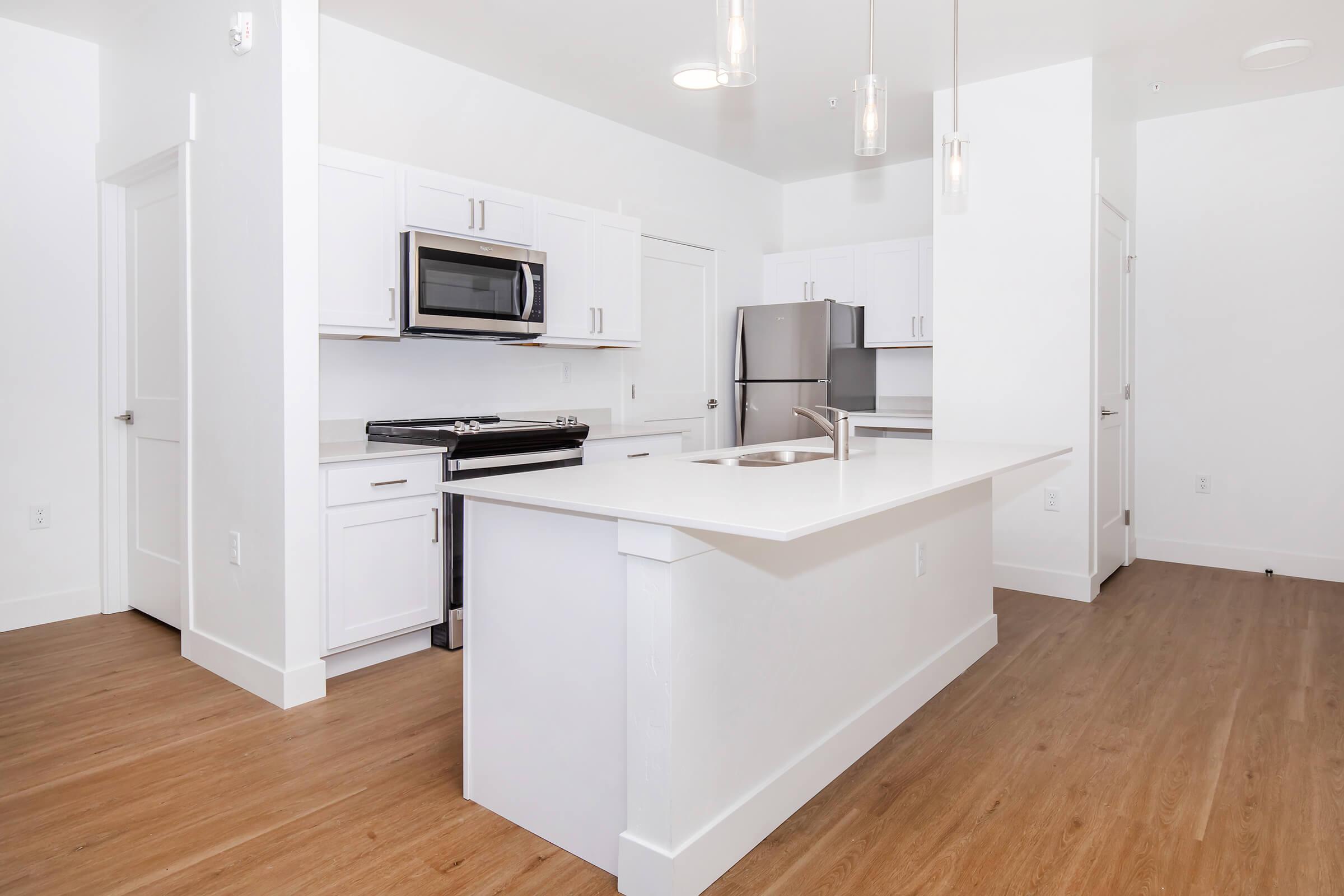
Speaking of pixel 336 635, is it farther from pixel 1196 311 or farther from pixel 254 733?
pixel 1196 311

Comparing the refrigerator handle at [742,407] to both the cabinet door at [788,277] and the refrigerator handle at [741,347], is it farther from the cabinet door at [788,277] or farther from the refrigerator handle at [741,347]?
the cabinet door at [788,277]

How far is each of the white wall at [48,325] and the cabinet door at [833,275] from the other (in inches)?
164

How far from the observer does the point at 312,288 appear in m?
2.74

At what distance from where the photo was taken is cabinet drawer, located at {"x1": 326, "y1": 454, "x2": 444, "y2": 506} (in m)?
2.88

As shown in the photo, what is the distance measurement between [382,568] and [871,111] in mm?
2312

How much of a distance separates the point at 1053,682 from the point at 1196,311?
2.95 meters

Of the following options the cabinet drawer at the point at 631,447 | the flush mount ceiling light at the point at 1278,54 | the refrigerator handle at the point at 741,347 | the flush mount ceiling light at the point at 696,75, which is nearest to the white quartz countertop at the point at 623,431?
the cabinet drawer at the point at 631,447

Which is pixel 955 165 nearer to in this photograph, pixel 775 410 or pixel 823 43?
pixel 823 43

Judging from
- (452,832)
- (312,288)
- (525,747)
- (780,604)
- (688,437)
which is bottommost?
(452,832)

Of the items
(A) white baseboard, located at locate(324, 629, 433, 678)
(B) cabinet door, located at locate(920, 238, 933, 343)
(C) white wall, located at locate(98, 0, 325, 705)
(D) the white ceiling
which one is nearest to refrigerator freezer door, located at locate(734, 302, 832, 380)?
(B) cabinet door, located at locate(920, 238, 933, 343)

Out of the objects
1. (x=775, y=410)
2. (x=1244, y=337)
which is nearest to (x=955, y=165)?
(x=775, y=410)

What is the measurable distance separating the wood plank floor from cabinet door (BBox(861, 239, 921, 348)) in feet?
8.30

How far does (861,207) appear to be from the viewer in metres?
5.77

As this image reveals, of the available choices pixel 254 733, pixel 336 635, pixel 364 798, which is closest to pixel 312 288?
pixel 336 635
